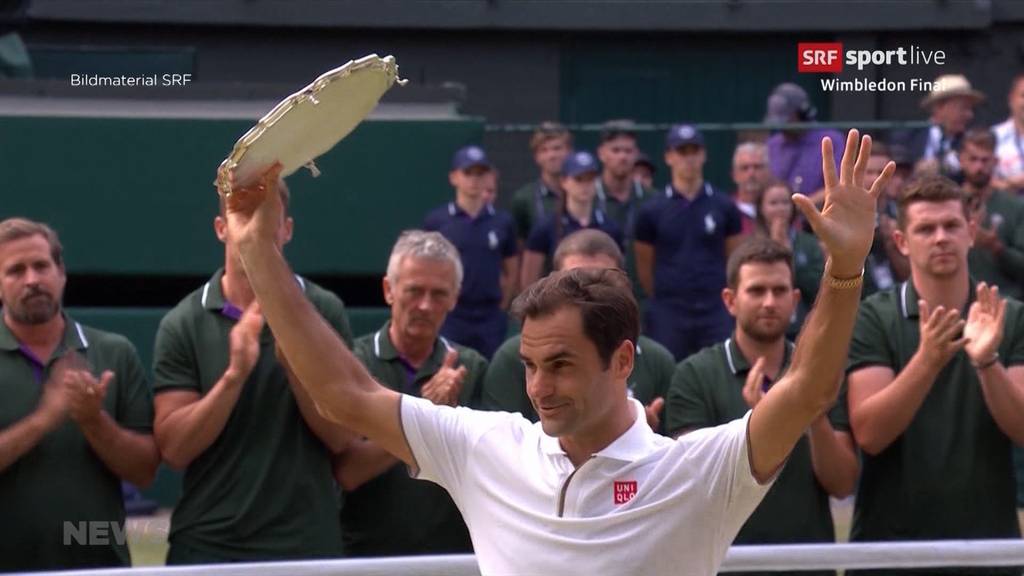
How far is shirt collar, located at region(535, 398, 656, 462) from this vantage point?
3.29m

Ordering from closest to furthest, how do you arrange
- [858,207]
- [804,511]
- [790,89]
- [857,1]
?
[858,207]
[804,511]
[790,89]
[857,1]

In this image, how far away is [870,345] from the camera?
5.45 m

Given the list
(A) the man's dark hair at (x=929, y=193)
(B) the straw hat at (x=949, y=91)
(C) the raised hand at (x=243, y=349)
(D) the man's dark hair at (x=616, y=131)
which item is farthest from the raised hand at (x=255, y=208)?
(B) the straw hat at (x=949, y=91)

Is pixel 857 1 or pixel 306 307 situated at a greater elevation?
pixel 857 1

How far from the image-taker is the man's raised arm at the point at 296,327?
3.31 metres

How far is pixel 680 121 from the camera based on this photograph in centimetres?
1316

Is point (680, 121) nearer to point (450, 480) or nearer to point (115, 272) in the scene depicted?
point (115, 272)

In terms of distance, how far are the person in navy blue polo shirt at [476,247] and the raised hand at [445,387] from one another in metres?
3.78

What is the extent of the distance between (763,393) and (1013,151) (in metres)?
5.12

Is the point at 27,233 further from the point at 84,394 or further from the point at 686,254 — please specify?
the point at 686,254

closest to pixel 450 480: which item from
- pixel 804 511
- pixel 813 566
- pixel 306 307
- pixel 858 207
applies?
pixel 306 307

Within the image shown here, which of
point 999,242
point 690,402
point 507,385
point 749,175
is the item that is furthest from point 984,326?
point 749,175

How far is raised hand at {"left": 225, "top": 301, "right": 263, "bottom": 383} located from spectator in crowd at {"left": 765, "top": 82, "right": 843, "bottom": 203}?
529 centimetres

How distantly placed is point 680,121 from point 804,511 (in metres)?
8.05
